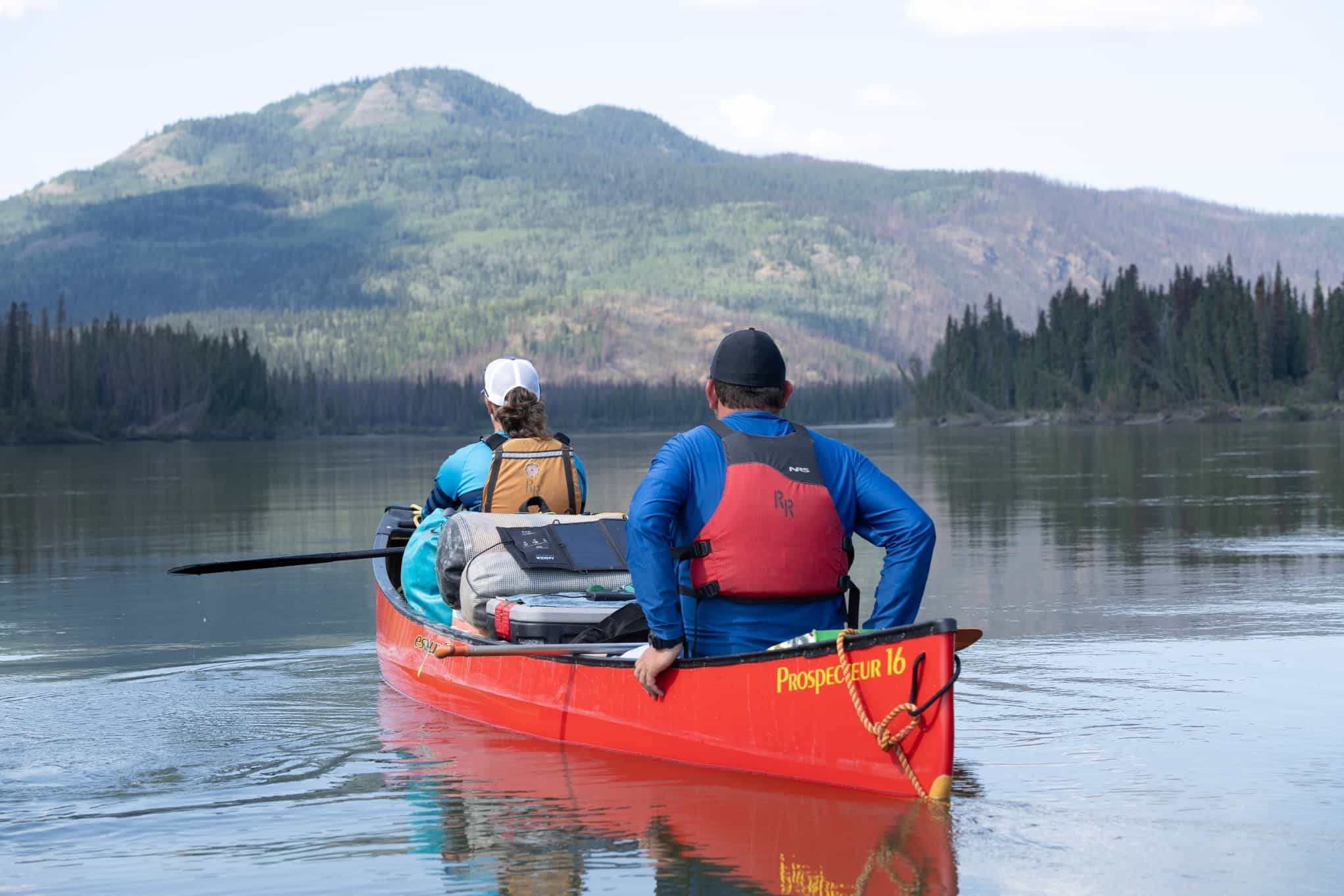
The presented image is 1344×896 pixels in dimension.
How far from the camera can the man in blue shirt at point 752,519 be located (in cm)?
1077

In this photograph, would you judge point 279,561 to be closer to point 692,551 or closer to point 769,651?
point 692,551

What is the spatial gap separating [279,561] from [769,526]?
9.55 m

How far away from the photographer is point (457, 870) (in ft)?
32.8

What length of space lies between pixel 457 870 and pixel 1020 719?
543cm

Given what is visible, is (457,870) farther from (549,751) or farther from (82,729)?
(82,729)

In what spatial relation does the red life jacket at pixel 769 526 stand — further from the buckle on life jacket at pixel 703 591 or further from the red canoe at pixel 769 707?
the red canoe at pixel 769 707

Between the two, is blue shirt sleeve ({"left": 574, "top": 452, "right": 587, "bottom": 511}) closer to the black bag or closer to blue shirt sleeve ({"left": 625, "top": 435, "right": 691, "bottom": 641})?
the black bag

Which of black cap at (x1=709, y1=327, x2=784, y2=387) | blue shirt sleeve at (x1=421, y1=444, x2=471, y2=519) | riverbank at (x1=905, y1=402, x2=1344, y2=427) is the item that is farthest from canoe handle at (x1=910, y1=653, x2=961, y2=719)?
riverbank at (x1=905, y1=402, x2=1344, y2=427)

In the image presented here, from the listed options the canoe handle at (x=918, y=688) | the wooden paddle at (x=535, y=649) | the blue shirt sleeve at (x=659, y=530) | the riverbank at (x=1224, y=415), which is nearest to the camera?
the canoe handle at (x=918, y=688)

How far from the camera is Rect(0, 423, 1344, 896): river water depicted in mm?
9906

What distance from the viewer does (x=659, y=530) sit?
34.9 feet

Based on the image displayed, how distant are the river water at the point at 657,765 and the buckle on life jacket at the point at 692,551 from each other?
1.59m

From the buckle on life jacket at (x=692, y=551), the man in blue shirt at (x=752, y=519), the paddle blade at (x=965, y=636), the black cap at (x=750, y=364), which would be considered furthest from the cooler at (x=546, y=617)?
the paddle blade at (x=965, y=636)

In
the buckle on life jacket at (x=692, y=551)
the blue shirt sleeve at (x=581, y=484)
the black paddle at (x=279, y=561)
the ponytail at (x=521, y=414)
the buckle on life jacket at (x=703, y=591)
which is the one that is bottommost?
the black paddle at (x=279, y=561)
